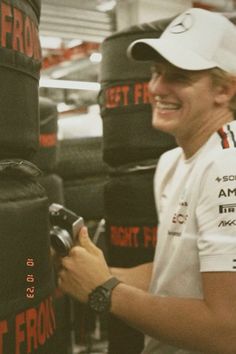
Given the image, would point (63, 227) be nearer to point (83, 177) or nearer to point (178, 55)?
point (178, 55)

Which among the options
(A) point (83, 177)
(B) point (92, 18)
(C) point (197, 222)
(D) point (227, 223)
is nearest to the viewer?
(D) point (227, 223)

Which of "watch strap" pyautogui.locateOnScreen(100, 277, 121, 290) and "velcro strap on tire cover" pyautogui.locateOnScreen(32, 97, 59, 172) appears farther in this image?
"velcro strap on tire cover" pyautogui.locateOnScreen(32, 97, 59, 172)

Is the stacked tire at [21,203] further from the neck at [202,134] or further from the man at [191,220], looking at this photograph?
the neck at [202,134]

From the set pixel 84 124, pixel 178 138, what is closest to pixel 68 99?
pixel 84 124

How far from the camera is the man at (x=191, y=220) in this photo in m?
1.25

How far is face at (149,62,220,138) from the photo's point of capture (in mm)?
1468

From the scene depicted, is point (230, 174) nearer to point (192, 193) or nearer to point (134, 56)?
point (192, 193)

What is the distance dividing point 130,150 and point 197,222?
2.93 ft

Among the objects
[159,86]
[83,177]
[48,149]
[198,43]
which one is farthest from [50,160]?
[198,43]

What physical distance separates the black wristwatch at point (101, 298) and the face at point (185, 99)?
1.50ft

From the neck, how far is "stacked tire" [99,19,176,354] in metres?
0.66

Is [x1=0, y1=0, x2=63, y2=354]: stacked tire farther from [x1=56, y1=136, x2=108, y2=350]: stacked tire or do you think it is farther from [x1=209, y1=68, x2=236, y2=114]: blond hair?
[x1=56, y1=136, x2=108, y2=350]: stacked tire

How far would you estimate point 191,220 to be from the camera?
4.53ft

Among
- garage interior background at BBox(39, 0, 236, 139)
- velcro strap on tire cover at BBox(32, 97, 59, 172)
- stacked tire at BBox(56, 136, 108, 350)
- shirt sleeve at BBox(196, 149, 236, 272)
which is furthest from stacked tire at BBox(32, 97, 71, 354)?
garage interior background at BBox(39, 0, 236, 139)
